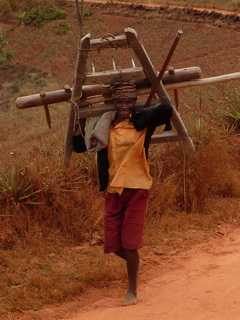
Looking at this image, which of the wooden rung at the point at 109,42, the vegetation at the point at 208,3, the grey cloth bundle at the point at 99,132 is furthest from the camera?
the vegetation at the point at 208,3

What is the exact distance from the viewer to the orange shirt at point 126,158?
5.14 m

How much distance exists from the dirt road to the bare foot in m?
0.05

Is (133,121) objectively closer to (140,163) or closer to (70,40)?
(140,163)

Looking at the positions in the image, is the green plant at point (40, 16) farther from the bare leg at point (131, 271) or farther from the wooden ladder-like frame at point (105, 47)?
the bare leg at point (131, 271)

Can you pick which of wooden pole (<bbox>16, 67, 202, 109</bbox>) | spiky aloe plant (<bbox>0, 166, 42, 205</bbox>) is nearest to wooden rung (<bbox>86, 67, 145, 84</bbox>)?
wooden pole (<bbox>16, 67, 202, 109</bbox>)

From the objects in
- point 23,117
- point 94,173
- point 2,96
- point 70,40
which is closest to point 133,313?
point 94,173

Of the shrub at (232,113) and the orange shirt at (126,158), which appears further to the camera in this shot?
the shrub at (232,113)

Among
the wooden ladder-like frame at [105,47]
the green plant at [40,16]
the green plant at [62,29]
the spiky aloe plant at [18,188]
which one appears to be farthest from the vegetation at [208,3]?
the wooden ladder-like frame at [105,47]

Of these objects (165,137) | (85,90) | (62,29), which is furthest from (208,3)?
(85,90)

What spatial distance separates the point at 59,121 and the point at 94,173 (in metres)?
9.82

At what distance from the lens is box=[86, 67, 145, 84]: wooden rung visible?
18.4ft

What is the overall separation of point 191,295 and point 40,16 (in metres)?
26.7

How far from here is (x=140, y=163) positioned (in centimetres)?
521

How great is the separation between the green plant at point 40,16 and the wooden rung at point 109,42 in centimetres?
2537
